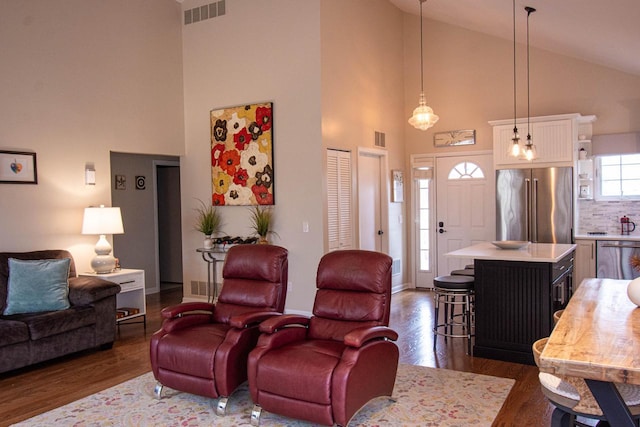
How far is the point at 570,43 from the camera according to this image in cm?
626

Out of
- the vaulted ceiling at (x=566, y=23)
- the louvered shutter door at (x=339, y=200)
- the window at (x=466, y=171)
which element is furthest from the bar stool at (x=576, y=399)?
the window at (x=466, y=171)

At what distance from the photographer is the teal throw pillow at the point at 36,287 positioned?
464 centimetres

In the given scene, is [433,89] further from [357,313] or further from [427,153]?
[357,313]

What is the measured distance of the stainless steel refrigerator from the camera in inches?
257

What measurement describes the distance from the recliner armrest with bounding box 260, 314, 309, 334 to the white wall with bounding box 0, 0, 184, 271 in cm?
333

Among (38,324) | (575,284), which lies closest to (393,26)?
(575,284)

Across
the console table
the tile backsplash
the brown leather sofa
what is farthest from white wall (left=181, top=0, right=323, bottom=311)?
the tile backsplash

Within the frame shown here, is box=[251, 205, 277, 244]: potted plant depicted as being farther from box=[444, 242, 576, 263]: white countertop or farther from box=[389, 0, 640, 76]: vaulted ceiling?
box=[389, 0, 640, 76]: vaulted ceiling

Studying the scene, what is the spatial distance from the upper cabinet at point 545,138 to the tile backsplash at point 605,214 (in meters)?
0.89

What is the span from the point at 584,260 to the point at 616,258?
1.16ft

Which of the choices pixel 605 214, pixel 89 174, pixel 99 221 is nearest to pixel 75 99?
pixel 89 174

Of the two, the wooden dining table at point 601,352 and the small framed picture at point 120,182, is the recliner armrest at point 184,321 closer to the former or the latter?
the wooden dining table at point 601,352

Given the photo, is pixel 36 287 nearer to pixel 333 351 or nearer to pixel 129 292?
pixel 129 292

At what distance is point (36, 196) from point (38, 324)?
1.68m
